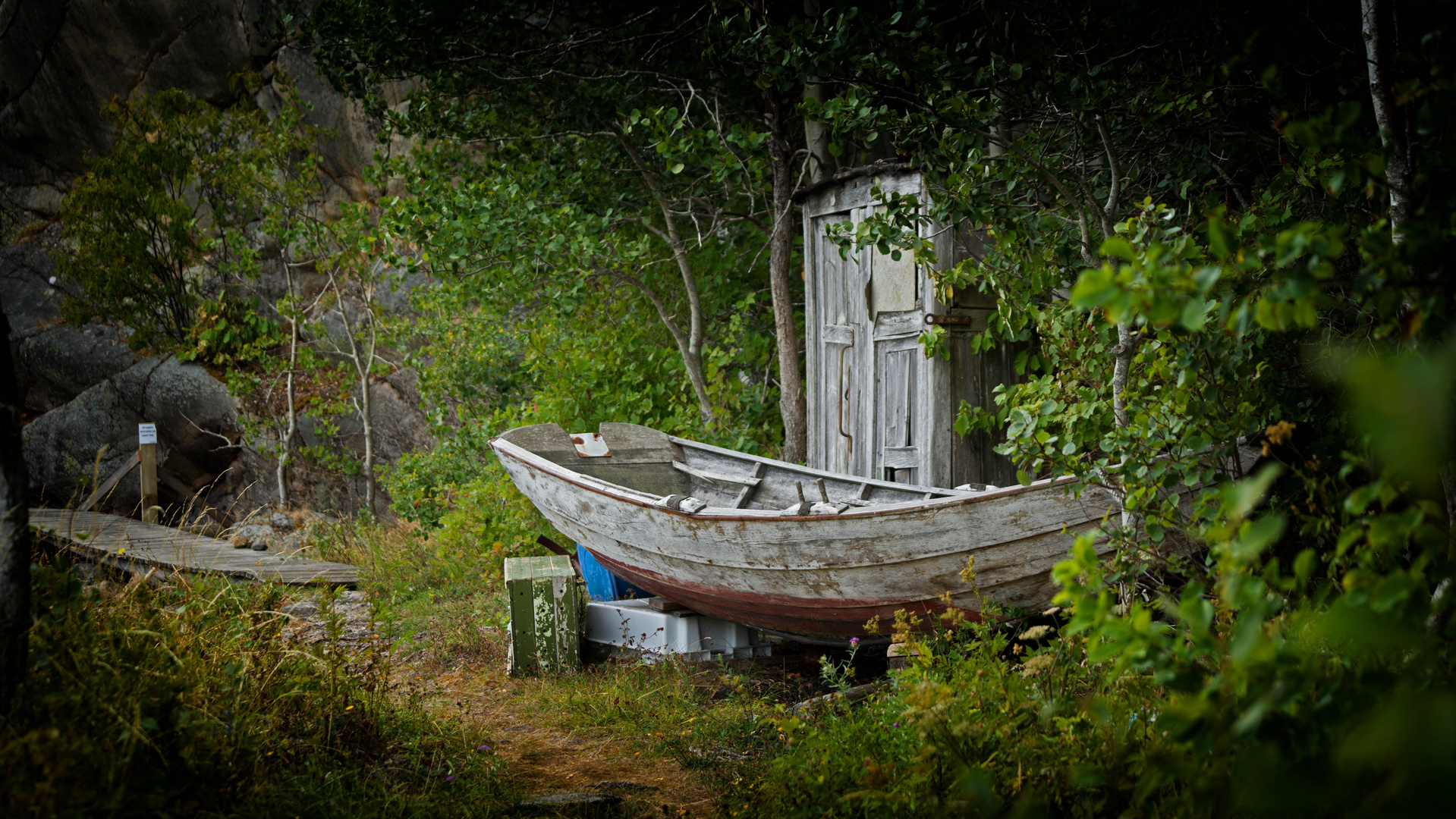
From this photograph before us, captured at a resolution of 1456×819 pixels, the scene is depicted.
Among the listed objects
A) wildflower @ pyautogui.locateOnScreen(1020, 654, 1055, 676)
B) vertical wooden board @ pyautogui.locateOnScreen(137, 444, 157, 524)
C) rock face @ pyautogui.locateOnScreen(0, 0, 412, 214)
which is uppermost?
rock face @ pyautogui.locateOnScreen(0, 0, 412, 214)

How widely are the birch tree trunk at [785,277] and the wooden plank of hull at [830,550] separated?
1957 mm

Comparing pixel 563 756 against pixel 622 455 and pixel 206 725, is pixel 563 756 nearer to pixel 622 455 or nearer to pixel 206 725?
pixel 206 725

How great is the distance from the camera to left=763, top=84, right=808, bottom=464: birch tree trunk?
6531 mm

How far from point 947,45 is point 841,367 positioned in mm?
2209

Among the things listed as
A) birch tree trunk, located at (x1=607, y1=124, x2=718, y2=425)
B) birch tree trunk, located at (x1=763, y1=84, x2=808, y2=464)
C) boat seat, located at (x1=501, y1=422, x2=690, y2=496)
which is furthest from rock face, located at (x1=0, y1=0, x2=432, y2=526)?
birch tree trunk, located at (x1=763, y1=84, x2=808, y2=464)

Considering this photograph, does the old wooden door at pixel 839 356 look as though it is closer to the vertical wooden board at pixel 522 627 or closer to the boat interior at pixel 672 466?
the boat interior at pixel 672 466

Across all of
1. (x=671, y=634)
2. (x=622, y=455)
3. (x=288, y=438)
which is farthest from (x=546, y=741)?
(x=288, y=438)

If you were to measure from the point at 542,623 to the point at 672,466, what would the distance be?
6.72 feet

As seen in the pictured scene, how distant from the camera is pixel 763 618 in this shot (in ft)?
15.4

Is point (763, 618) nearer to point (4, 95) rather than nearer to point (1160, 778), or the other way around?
point (1160, 778)

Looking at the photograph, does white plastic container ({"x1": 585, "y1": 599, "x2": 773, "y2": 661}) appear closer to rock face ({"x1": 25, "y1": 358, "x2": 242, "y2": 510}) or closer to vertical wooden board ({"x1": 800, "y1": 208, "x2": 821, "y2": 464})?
vertical wooden board ({"x1": 800, "y1": 208, "x2": 821, "y2": 464})

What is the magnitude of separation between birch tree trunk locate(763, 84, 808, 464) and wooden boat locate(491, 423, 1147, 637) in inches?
31.2

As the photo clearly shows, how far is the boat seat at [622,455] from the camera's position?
6.18m

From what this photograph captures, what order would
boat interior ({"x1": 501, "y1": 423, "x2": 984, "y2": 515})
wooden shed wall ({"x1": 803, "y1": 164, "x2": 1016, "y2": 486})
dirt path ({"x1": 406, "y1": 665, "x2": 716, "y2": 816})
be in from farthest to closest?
1. boat interior ({"x1": 501, "y1": 423, "x2": 984, "y2": 515})
2. wooden shed wall ({"x1": 803, "y1": 164, "x2": 1016, "y2": 486})
3. dirt path ({"x1": 406, "y1": 665, "x2": 716, "y2": 816})
